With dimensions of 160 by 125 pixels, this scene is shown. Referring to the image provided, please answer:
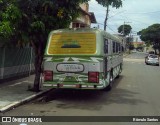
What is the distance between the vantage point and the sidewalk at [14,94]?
1142cm

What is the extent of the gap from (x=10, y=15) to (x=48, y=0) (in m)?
1.63

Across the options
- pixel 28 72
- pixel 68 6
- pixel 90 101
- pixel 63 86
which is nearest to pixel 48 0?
pixel 68 6

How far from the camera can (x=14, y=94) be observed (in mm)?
13516

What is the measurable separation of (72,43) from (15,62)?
557cm

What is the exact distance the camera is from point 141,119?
32.0 ft

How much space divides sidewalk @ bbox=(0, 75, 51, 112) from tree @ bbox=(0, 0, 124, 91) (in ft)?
2.40

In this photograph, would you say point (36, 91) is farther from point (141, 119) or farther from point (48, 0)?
point (141, 119)

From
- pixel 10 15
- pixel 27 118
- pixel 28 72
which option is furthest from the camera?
pixel 28 72

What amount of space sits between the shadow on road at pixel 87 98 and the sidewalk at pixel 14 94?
0.44 m

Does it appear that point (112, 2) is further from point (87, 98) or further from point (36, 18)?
point (87, 98)

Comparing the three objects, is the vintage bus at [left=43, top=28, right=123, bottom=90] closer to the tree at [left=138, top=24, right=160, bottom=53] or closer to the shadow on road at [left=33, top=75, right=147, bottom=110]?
the shadow on road at [left=33, top=75, right=147, bottom=110]

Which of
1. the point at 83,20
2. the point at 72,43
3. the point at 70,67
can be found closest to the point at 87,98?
the point at 70,67

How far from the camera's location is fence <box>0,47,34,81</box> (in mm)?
16719

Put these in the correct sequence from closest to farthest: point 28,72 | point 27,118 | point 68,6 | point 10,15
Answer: point 27,118 < point 10,15 < point 68,6 < point 28,72
